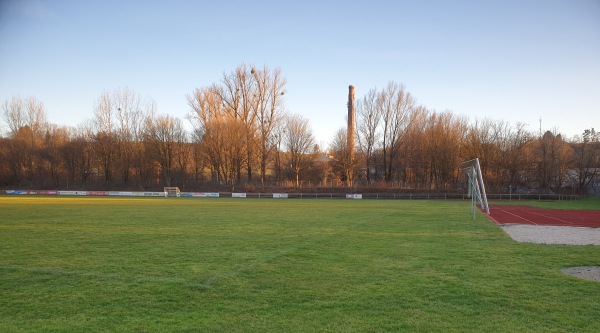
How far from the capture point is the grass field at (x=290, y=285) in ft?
17.6

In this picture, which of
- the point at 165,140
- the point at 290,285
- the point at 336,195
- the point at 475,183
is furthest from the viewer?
the point at 165,140

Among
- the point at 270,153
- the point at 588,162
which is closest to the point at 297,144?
the point at 270,153

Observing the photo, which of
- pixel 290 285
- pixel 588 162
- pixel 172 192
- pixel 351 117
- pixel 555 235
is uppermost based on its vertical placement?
pixel 351 117

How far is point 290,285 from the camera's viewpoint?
7.23 meters

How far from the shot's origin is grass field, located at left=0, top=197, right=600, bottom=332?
211 inches

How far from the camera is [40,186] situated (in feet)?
208

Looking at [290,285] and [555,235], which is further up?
[290,285]

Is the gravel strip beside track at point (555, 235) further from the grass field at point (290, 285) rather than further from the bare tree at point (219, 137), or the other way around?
the bare tree at point (219, 137)

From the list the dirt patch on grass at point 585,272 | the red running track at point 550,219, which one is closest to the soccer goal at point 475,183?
the red running track at point 550,219

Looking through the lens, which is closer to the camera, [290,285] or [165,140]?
[290,285]

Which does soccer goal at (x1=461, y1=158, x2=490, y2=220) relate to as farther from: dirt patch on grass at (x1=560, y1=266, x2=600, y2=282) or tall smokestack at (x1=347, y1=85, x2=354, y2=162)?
tall smokestack at (x1=347, y1=85, x2=354, y2=162)

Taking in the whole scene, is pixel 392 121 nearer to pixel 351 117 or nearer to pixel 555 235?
pixel 351 117

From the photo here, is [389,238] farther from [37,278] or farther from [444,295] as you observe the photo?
[37,278]

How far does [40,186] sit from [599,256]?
71.9 m
